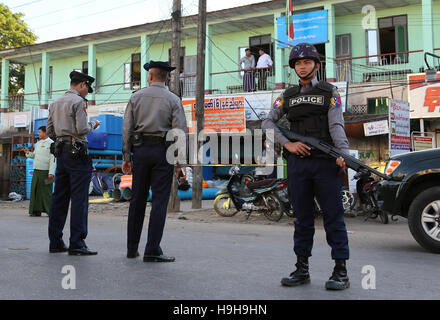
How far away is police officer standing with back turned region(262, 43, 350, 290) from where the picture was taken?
353cm

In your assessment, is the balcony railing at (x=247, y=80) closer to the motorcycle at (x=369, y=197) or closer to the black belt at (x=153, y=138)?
the motorcycle at (x=369, y=197)

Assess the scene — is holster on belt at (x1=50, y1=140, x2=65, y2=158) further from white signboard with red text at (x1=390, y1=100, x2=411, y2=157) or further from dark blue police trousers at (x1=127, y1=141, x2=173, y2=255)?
white signboard with red text at (x1=390, y1=100, x2=411, y2=157)

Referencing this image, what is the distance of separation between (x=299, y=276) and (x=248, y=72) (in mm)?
16455

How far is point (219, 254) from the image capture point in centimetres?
502

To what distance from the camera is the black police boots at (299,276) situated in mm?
3455

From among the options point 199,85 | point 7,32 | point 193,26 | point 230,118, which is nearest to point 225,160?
point 230,118

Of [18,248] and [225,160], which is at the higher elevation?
[225,160]

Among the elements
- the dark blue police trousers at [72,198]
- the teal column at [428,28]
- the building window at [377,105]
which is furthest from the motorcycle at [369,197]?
the teal column at [428,28]

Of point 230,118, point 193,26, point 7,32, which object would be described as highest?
point 7,32

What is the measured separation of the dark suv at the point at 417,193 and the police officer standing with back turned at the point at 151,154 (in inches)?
114

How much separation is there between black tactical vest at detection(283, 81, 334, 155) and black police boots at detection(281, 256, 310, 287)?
0.85m
